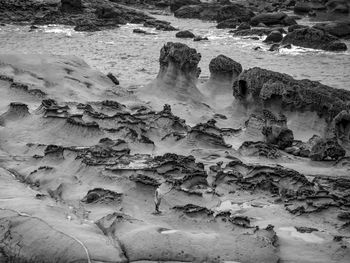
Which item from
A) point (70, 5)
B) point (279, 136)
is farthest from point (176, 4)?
point (279, 136)

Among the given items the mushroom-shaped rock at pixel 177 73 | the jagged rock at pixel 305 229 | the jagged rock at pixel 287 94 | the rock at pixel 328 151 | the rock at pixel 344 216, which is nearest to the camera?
the jagged rock at pixel 305 229

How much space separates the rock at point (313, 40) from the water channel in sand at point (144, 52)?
47cm

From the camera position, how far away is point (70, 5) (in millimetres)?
21031

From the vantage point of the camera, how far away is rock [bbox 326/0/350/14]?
25.3 metres

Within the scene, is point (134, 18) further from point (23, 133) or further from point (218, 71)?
point (23, 133)

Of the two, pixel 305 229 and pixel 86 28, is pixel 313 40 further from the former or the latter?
pixel 305 229

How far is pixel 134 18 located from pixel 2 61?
45.6ft

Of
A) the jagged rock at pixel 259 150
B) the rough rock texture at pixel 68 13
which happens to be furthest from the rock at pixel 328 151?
the rough rock texture at pixel 68 13

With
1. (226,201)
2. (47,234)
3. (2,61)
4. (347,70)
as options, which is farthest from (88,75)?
(347,70)

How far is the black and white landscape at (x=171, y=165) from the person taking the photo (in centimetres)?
331

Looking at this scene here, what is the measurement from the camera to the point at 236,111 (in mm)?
7188

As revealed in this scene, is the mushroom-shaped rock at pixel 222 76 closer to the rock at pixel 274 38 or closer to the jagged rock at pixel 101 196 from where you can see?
the jagged rock at pixel 101 196

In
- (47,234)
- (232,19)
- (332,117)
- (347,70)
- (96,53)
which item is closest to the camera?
(47,234)

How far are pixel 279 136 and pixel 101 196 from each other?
2.56 meters
